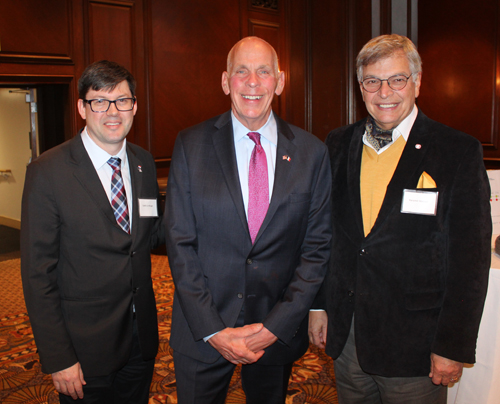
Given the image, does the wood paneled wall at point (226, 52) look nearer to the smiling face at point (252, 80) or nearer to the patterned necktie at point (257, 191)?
the smiling face at point (252, 80)

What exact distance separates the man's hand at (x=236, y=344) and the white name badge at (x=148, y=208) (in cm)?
64

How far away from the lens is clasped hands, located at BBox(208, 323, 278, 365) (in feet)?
5.33

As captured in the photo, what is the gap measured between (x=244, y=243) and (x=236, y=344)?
385 mm

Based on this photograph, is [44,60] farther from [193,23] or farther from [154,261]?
[154,261]

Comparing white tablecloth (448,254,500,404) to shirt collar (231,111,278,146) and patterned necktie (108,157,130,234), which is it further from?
patterned necktie (108,157,130,234)

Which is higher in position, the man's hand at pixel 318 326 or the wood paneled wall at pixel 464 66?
the wood paneled wall at pixel 464 66

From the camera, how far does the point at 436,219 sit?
1.62 m

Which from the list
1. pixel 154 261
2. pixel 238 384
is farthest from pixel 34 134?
pixel 238 384

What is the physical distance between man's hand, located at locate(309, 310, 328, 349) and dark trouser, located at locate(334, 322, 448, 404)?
4.6 inches

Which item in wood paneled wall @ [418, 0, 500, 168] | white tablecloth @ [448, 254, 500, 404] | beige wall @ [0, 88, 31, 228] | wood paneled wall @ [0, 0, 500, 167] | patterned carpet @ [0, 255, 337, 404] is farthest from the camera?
beige wall @ [0, 88, 31, 228]

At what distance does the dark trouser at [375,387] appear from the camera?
170 cm

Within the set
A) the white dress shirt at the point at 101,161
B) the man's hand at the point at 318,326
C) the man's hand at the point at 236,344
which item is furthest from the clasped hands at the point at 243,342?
the white dress shirt at the point at 101,161

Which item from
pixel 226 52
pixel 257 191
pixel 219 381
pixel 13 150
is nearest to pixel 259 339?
pixel 219 381

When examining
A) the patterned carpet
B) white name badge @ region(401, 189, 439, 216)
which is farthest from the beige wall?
white name badge @ region(401, 189, 439, 216)
